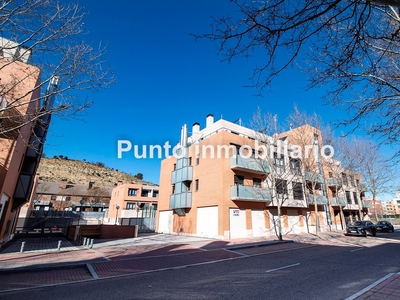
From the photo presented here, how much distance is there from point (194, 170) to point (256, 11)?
2075 cm

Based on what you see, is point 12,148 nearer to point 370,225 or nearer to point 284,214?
point 284,214

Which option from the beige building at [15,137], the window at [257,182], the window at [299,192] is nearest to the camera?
the beige building at [15,137]

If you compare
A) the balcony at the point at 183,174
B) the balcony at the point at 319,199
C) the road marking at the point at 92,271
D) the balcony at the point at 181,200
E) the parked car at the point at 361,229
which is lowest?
the road marking at the point at 92,271

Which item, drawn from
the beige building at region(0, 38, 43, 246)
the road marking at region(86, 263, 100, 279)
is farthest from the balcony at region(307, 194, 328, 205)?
the beige building at region(0, 38, 43, 246)

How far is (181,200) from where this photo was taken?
76.9 feet

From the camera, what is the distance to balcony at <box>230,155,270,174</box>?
1972cm

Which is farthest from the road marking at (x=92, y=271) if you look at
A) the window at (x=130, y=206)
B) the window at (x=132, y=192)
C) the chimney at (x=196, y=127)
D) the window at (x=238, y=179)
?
the window at (x=132, y=192)

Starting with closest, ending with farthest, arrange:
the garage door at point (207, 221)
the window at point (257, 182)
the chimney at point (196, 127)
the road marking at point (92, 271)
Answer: the road marking at point (92, 271) → the garage door at point (207, 221) → the window at point (257, 182) → the chimney at point (196, 127)

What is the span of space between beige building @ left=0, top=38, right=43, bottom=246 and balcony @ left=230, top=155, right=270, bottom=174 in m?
14.5

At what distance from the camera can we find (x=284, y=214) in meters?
22.8

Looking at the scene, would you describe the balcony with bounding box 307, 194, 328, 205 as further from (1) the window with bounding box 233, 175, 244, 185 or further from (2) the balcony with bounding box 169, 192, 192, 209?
(2) the balcony with bounding box 169, 192, 192, 209

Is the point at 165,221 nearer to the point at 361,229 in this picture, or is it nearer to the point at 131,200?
the point at 361,229

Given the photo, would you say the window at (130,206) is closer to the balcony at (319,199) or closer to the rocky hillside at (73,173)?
the balcony at (319,199)

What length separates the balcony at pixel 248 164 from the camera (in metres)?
19.7
